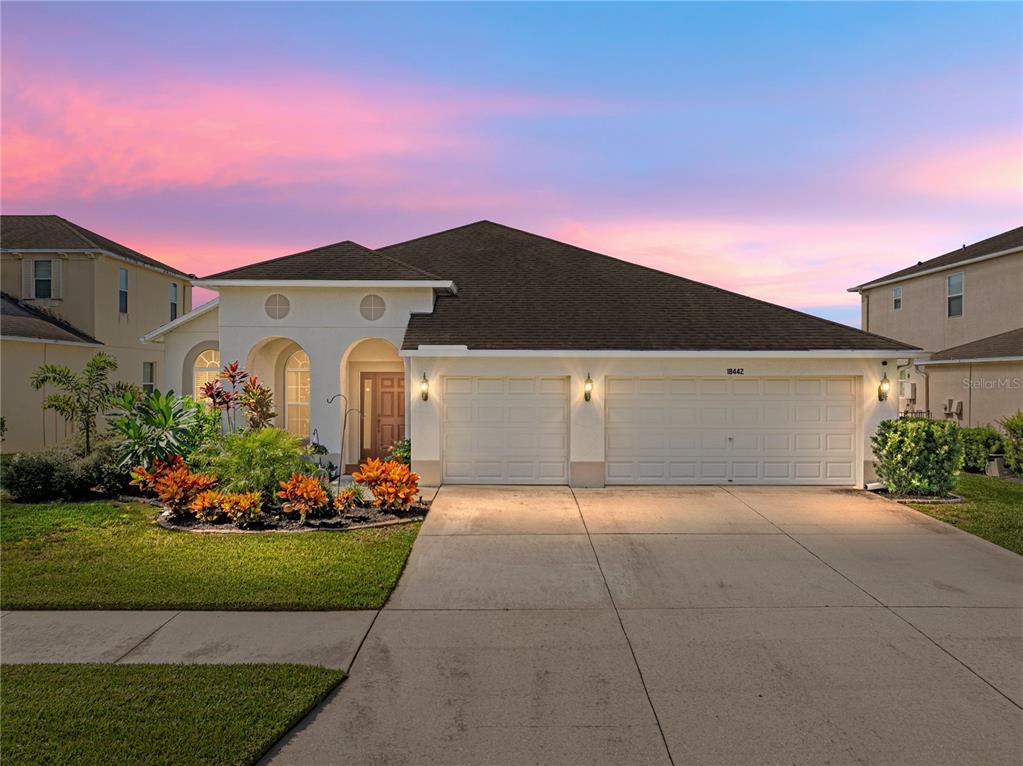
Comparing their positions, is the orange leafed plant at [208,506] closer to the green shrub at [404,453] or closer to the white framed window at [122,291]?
the green shrub at [404,453]

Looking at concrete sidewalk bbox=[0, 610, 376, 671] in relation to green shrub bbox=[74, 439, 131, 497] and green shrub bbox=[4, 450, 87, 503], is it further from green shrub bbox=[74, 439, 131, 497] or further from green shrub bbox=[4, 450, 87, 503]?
green shrub bbox=[4, 450, 87, 503]

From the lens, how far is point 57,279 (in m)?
21.1

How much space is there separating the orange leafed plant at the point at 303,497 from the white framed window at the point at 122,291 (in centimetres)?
1773

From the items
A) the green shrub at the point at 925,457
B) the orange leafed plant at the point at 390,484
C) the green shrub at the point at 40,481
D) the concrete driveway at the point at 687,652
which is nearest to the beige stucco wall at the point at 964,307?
the green shrub at the point at 925,457

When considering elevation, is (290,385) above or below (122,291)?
below

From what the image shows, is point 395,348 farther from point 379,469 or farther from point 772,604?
point 772,604

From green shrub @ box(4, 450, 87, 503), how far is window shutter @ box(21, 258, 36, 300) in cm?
1277

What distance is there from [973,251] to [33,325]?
105ft

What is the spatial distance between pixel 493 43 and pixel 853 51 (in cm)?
827

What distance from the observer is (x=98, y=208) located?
20156 mm

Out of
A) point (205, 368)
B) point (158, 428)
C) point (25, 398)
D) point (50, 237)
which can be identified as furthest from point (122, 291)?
point (158, 428)

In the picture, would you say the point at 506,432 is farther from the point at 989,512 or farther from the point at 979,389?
the point at 979,389

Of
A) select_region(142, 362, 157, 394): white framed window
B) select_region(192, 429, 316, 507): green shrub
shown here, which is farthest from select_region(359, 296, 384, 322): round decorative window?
select_region(142, 362, 157, 394): white framed window

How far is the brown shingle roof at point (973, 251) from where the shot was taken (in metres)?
19.8
